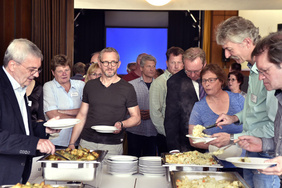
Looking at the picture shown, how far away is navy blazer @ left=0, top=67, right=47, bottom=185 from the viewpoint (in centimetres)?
174

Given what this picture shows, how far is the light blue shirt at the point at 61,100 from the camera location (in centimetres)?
308

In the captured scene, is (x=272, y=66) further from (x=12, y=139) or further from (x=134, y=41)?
(x=134, y=41)

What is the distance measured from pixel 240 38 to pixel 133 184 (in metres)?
1.02

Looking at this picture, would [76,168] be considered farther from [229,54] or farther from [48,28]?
[48,28]

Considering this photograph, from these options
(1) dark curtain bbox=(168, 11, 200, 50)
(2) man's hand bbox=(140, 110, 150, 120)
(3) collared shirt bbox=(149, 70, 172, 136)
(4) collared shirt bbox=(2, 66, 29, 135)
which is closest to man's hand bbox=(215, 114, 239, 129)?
(4) collared shirt bbox=(2, 66, 29, 135)

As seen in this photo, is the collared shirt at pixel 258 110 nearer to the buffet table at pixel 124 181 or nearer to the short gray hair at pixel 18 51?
the buffet table at pixel 124 181

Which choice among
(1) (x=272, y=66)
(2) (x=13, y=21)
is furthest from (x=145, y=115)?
(1) (x=272, y=66)

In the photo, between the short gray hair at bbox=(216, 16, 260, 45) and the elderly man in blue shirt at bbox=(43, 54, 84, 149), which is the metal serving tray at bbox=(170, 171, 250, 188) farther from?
the elderly man in blue shirt at bbox=(43, 54, 84, 149)

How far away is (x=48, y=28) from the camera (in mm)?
3975

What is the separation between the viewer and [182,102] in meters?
2.79

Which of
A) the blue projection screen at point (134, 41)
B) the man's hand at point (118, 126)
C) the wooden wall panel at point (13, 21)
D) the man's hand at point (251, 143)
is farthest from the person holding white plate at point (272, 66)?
the blue projection screen at point (134, 41)

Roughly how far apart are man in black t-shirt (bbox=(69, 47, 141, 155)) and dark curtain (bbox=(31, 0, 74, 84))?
1.21m

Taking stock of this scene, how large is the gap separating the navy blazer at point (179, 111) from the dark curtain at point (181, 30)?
829 centimetres

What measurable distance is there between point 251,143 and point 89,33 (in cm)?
983
